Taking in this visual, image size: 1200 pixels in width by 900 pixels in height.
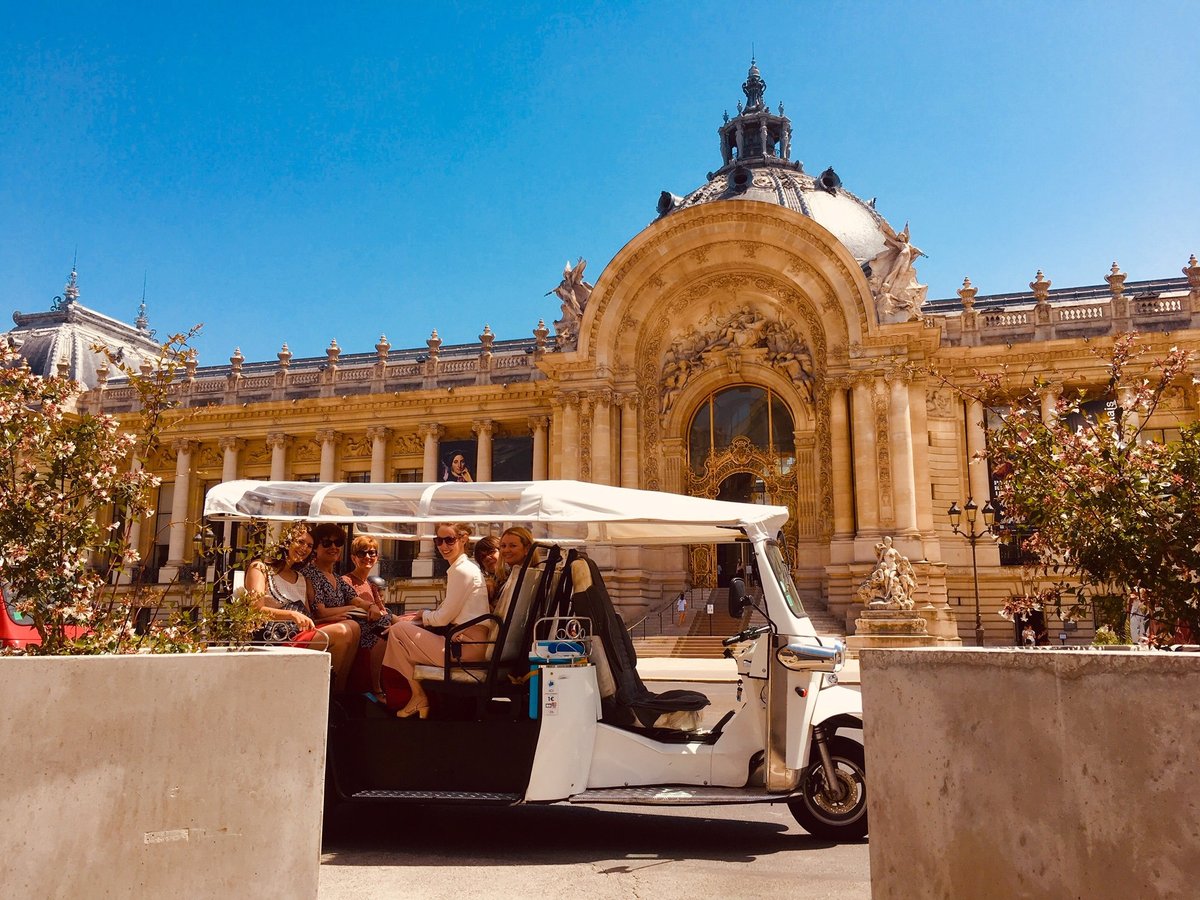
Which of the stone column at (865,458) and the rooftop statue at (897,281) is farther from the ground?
the rooftop statue at (897,281)

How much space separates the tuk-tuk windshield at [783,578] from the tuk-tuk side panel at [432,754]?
1896mm

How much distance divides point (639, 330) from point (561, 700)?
919 inches

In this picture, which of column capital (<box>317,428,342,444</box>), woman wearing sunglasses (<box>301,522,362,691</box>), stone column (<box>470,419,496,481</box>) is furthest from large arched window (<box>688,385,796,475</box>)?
woman wearing sunglasses (<box>301,522,362,691</box>)

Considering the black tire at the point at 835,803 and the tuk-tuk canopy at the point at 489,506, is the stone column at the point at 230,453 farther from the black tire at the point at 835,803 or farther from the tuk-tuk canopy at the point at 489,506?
the black tire at the point at 835,803

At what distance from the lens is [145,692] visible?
344 cm

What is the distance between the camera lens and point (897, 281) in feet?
88.0

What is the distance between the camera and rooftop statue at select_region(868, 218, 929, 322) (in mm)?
26106

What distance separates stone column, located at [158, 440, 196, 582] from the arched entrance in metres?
18.2

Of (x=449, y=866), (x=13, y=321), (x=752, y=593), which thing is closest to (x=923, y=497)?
(x=752, y=593)

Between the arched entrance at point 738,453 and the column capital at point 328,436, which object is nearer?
the arched entrance at point 738,453

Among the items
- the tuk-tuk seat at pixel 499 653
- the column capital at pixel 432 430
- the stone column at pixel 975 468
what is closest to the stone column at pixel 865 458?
the stone column at pixel 975 468

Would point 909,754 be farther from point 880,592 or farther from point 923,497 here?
point 923,497

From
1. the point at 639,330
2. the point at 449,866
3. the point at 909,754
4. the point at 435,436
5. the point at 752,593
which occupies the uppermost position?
the point at 639,330

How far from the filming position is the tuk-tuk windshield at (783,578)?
21.7 feet
